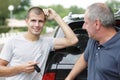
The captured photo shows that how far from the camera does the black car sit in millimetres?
4559

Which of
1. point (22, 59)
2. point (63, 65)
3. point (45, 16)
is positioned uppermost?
point (45, 16)

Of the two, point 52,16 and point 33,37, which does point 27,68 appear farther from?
point 52,16

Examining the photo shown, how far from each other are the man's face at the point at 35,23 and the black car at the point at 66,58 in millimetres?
583

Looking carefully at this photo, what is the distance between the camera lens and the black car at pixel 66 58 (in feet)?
15.0

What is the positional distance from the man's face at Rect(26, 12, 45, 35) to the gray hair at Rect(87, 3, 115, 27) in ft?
2.53

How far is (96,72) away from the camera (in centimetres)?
358

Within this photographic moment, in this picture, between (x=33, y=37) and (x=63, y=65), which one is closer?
(x=33, y=37)

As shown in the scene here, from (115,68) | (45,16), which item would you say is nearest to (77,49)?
(45,16)

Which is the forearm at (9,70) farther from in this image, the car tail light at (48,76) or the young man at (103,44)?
the young man at (103,44)

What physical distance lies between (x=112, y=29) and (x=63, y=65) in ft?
3.67

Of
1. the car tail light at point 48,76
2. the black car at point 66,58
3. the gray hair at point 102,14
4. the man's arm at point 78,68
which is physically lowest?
the car tail light at point 48,76

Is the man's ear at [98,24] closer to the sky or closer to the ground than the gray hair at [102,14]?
closer to the ground

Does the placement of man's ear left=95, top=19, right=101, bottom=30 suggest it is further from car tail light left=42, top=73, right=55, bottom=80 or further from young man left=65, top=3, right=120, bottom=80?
car tail light left=42, top=73, right=55, bottom=80

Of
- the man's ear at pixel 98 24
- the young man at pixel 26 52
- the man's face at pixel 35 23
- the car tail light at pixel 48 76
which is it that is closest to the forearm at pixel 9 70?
the young man at pixel 26 52
